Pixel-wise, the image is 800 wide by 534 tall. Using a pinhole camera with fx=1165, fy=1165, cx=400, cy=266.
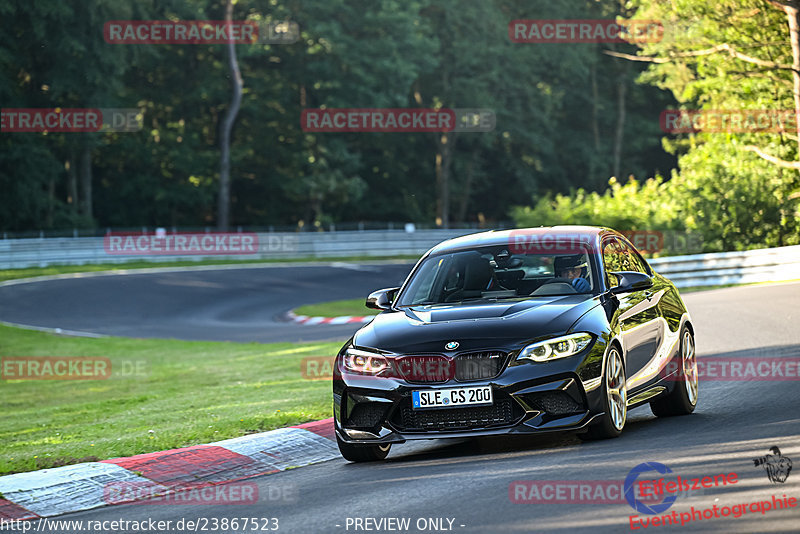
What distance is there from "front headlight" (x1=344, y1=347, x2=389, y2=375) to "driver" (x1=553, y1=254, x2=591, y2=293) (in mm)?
1773

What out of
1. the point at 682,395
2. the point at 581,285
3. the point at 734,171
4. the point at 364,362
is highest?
the point at 734,171

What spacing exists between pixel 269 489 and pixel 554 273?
2.95 m

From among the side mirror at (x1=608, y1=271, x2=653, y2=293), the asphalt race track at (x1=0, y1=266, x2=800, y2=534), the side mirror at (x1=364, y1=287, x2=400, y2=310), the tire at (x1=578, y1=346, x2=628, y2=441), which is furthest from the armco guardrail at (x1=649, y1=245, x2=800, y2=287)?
the tire at (x1=578, y1=346, x2=628, y2=441)

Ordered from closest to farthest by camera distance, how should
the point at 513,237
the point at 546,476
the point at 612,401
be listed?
the point at 546,476 < the point at 612,401 < the point at 513,237

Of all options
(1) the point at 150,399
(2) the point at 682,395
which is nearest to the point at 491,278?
(2) the point at 682,395

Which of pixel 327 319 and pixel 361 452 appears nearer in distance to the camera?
pixel 361 452

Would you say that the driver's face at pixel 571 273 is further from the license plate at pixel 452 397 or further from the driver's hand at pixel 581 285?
the license plate at pixel 452 397

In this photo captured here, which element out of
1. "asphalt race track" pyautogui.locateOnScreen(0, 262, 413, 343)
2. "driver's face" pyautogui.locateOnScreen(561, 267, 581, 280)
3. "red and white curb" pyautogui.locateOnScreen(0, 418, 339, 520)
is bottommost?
"asphalt race track" pyautogui.locateOnScreen(0, 262, 413, 343)

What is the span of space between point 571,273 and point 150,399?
794cm

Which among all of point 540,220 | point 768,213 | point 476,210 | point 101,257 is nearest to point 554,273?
point 768,213

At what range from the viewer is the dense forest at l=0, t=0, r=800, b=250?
177ft

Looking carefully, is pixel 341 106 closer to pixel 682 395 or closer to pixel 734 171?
pixel 734 171

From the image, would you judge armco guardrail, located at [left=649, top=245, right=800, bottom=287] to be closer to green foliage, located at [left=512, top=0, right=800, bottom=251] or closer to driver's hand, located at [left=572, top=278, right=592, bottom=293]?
green foliage, located at [left=512, top=0, right=800, bottom=251]

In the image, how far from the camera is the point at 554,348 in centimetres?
800
